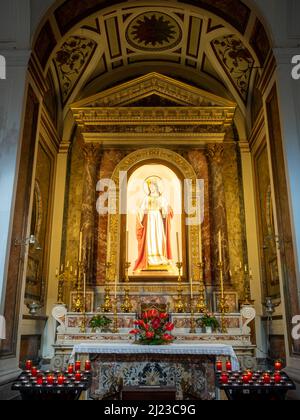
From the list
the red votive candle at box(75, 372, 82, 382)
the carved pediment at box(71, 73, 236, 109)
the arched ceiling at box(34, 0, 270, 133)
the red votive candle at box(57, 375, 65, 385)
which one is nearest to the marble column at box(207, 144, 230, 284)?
the carved pediment at box(71, 73, 236, 109)

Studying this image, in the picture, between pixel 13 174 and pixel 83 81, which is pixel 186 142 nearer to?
pixel 83 81

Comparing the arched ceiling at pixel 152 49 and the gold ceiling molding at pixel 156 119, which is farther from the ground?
the arched ceiling at pixel 152 49

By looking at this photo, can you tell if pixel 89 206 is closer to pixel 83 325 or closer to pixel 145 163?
pixel 145 163

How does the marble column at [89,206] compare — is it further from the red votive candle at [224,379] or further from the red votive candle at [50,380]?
the red votive candle at [224,379]

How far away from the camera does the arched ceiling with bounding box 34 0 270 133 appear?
8.03 metres

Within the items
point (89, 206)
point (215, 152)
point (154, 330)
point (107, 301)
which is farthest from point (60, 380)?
point (215, 152)

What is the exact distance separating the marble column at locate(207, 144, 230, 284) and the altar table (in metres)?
2.71

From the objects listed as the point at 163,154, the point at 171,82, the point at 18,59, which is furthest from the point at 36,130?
the point at 171,82

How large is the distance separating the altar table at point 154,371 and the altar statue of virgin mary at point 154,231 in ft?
9.58

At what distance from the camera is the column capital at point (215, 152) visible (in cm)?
977

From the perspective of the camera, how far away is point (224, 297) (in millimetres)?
8391

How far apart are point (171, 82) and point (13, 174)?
550 cm

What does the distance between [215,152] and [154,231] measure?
2.44 meters

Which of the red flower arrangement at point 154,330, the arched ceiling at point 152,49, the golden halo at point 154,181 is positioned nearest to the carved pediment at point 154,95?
the arched ceiling at point 152,49
